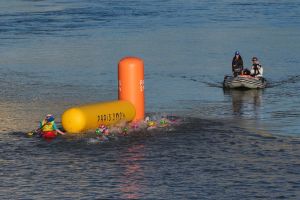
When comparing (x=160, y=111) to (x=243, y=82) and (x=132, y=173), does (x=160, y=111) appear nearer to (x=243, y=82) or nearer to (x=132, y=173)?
(x=243, y=82)

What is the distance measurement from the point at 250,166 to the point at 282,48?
4543 cm

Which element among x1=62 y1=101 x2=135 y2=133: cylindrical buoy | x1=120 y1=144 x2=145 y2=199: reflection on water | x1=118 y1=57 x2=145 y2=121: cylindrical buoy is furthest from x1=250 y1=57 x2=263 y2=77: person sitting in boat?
x1=120 y1=144 x2=145 y2=199: reflection on water

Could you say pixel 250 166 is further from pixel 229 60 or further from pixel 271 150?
pixel 229 60

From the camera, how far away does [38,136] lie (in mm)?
37719

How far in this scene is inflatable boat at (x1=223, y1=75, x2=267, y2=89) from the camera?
168ft

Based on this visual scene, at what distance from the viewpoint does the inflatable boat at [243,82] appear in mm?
51344

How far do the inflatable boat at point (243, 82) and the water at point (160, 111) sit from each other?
501 millimetres

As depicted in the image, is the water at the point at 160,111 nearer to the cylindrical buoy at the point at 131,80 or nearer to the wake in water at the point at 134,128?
the wake in water at the point at 134,128

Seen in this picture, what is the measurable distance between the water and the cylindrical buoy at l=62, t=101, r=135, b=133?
58cm

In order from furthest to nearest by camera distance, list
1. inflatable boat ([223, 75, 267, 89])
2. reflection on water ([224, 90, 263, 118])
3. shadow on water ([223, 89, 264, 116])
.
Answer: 1. inflatable boat ([223, 75, 267, 89])
2. shadow on water ([223, 89, 264, 116])
3. reflection on water ([224, 90, 263, 118])

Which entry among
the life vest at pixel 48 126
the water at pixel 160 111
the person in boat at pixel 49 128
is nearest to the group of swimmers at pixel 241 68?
the water at pixel 160 111

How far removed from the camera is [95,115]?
3703 centimetres

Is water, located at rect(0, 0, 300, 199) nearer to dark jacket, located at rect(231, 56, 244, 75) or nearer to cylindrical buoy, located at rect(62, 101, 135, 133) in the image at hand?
cylindrical buoy, located at rect(62, 101, 135, 133)

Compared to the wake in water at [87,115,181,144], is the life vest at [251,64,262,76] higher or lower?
higher
